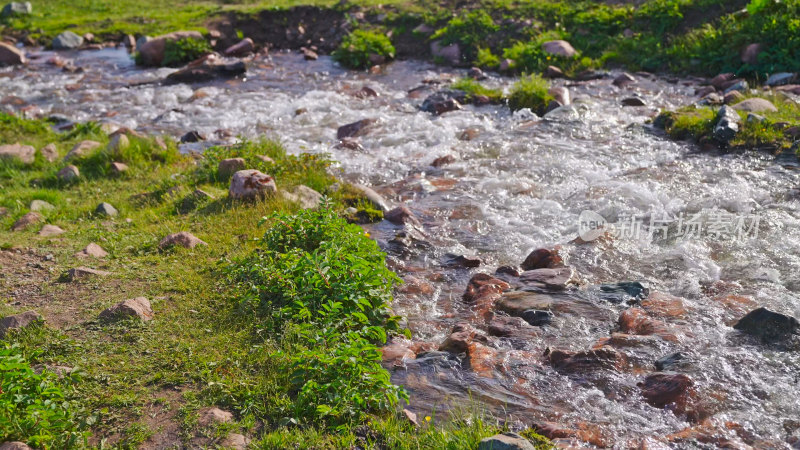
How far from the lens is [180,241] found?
23.4ft

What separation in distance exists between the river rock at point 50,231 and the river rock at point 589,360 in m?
5.62

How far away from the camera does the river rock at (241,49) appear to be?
730 inches

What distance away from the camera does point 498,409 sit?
4793 millimetres

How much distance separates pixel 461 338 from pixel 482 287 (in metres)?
1.05

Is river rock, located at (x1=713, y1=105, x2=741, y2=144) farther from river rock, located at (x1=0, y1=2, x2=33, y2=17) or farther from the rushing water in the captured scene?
river rock, located at (x1=0, y1=2, x2=33, y2=17)

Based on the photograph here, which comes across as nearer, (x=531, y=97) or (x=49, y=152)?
(x=49, y=152)

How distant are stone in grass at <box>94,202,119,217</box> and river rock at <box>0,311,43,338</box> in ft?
9.11

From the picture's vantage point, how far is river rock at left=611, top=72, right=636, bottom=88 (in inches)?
531

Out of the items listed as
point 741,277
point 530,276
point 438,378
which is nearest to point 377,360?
point 438,378

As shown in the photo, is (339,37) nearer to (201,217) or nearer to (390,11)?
(390,11)

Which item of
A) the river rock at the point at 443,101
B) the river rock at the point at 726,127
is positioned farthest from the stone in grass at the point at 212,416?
the river rock at the point at 443,101

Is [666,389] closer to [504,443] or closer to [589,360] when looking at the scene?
[589,360]

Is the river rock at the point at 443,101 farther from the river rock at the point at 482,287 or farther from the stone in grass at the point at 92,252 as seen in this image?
the stone in grass at the point at 92,252

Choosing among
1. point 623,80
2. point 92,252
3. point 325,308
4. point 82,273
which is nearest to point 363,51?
point 623,80
